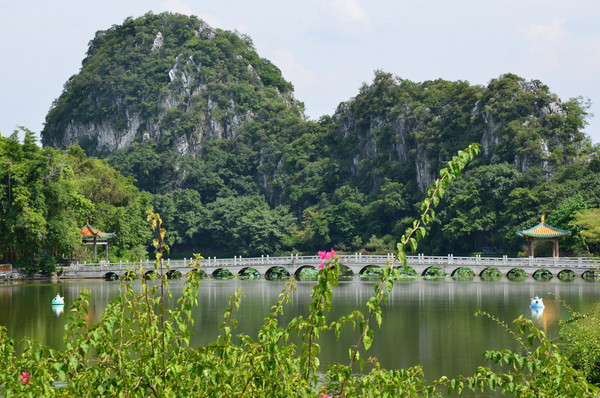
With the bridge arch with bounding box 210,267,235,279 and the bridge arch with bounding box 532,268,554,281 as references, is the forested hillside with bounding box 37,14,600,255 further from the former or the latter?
the bridge arch with bounding box 210,267,235,279

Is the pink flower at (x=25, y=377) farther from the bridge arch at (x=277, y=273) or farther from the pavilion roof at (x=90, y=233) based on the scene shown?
the bridge arch at (x=277, y=273)

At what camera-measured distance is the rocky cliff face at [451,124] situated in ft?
195

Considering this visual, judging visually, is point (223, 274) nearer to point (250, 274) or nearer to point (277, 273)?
point (250, 274)

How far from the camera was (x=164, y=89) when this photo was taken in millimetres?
99375

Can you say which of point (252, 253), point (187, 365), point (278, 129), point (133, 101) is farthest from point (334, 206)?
point (187, 365)

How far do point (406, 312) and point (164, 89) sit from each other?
7614 centimetres

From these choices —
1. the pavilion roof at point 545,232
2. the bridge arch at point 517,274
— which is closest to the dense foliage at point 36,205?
the bridge arch at point 517,274

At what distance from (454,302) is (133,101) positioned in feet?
254

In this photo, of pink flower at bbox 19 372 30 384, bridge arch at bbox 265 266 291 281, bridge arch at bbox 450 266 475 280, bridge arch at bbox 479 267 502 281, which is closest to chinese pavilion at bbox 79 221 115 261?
bridge arch at bbox 265 266 291 281

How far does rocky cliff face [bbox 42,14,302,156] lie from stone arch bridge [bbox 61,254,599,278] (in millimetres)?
45698

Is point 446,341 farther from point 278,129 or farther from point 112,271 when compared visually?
point 278,129

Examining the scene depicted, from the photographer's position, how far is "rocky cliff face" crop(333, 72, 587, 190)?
59.5 m

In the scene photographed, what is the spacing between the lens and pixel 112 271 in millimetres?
47344

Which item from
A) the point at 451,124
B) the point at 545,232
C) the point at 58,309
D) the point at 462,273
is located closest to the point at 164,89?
the point at 451,124
